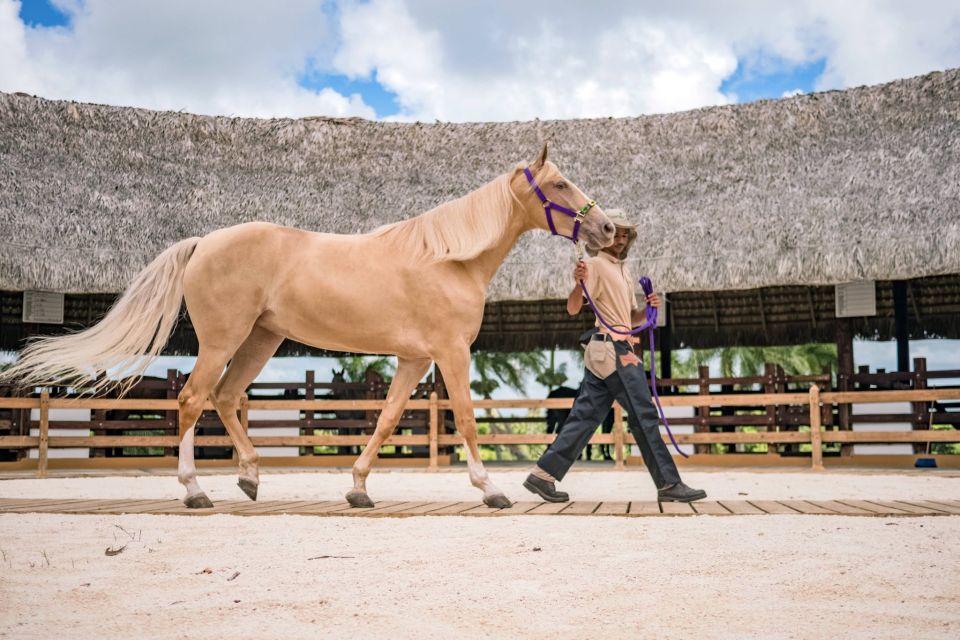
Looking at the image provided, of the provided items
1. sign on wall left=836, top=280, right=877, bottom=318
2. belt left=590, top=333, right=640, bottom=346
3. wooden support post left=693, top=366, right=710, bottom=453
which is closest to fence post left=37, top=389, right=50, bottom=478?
belt left=590, top=333, right=640, bottom=346

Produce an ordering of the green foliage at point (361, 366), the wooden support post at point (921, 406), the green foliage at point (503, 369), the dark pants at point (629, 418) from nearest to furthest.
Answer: the dark pants at point (629, 418) < the wooden support post at point (921, 406) < the green foliage at point (503, 369) < the green foliage at point (361, 366)

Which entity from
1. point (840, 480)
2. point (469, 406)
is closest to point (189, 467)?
point (469, 406)

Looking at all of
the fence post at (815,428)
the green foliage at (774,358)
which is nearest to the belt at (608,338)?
the fence post at (815,428)

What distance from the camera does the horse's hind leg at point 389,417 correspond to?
15.2 feet

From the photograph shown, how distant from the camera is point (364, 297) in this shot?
464 cm

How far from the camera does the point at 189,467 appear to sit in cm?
479

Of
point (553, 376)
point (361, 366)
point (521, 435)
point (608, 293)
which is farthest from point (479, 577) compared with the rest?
point (361, 366)

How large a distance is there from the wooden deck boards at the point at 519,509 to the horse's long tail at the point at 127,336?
0.66 m

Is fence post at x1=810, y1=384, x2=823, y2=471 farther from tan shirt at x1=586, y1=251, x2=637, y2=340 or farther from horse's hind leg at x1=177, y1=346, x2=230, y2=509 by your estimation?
horse's hind leg at x1=177, y1=346, x2=230, y2=509

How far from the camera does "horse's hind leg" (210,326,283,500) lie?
4.91 metres

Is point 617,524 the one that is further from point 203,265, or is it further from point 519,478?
point 519,478

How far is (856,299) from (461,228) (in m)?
8.07

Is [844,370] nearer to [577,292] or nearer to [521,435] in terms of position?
[521,435]

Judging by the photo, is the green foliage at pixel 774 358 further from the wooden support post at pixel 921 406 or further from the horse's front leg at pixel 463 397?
the horse's front leg at pixel 463 397
